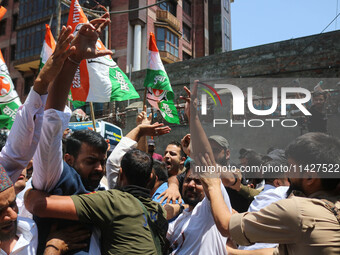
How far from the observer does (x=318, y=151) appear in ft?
6.09

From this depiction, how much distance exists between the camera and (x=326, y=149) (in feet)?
6.14

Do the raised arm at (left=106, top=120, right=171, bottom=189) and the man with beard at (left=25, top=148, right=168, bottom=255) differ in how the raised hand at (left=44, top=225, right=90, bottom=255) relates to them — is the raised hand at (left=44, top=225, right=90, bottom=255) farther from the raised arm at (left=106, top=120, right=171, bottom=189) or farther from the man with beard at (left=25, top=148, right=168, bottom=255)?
the raised arm at (left=106, top=120, right=171, bottom=189)

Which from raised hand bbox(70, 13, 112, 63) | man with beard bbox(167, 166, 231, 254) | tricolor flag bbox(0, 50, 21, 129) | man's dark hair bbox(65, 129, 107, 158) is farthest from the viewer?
tricolor flag bbox(0, 50, 21, 129)

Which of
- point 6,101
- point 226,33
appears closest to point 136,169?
point 6,101

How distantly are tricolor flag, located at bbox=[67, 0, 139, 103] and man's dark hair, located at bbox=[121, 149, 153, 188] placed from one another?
9.74 ft

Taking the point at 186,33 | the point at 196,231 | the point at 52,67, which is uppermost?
the point at 186,33

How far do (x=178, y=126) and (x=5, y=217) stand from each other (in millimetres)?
13043

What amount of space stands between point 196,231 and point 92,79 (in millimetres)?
3438

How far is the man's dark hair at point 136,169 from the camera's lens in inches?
94.3

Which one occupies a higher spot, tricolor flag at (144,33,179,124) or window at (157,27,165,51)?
window at (157,27,165,51)

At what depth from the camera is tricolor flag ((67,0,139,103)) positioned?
17.5ft

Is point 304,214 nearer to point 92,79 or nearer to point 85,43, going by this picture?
point 85,43

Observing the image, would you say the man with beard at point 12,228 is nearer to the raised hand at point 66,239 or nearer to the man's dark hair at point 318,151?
the raised hand at point 66,239

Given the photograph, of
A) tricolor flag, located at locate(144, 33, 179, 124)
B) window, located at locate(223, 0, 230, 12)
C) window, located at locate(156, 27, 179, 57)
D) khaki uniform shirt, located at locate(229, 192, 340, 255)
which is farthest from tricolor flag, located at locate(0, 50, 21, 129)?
window, located at locate(223, 0, 230, 12)
